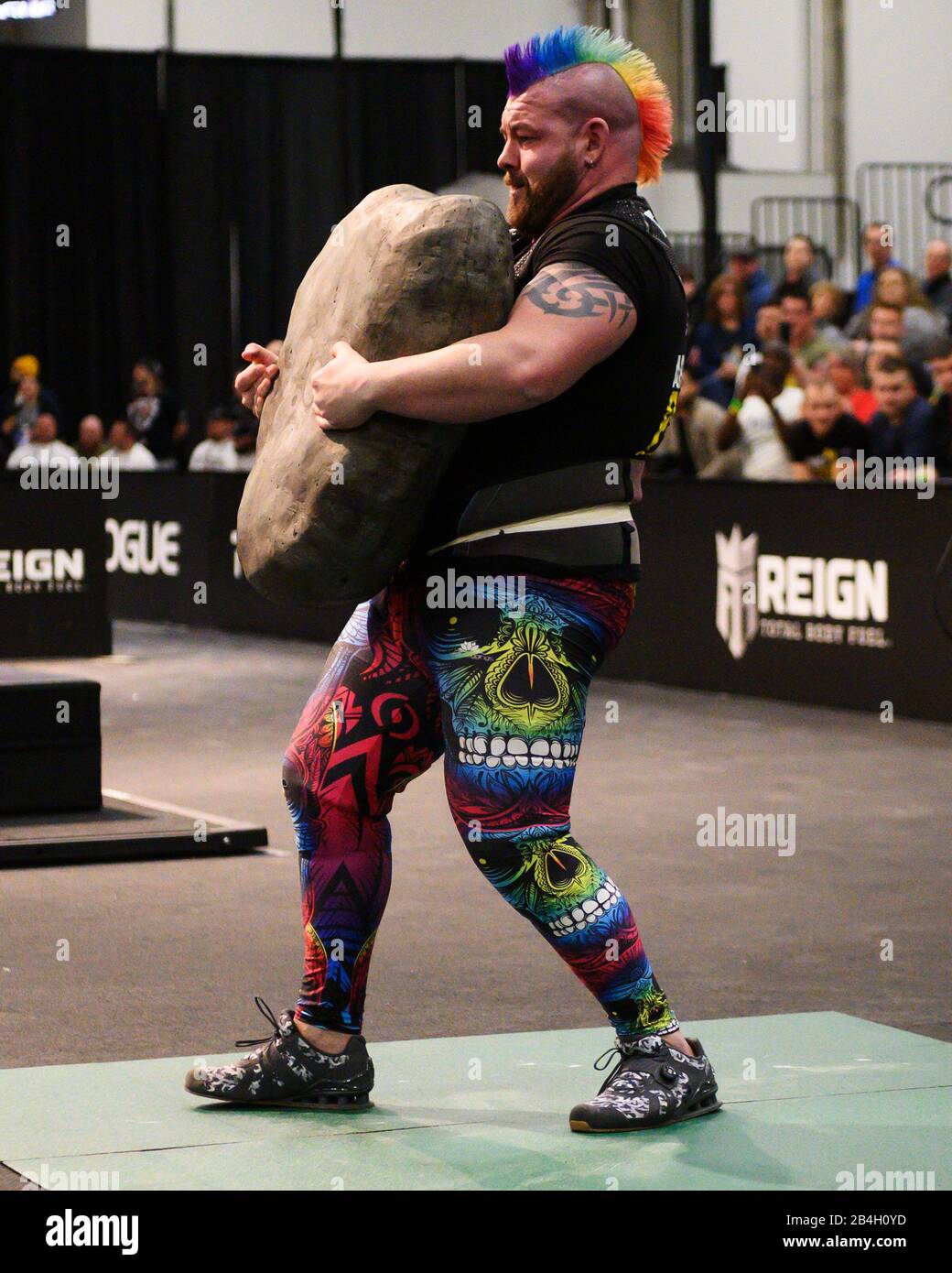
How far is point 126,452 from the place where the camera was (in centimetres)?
1875

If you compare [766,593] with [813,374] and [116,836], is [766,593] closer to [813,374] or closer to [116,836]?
[813,374]

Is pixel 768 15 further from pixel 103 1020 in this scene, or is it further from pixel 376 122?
pixel 103 1020

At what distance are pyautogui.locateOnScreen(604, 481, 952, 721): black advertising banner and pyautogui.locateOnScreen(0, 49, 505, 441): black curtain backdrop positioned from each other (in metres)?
11.2

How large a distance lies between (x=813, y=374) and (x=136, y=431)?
873 centimetres

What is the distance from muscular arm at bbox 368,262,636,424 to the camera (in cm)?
373

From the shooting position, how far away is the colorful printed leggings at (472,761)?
3908 mm

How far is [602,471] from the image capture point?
12.9 feet

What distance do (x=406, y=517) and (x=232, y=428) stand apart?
14.2 metres

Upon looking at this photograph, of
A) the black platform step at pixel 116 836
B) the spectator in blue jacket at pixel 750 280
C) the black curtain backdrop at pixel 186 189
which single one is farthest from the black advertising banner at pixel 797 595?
the black curtain backdrop at pixel 186 189

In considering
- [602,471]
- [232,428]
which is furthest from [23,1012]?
[232,428]

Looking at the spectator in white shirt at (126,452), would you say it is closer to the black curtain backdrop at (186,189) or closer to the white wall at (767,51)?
the black curtain backdrop at (186,189)

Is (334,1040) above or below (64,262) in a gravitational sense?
below

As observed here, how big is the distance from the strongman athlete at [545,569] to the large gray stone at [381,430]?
60 millimetres
